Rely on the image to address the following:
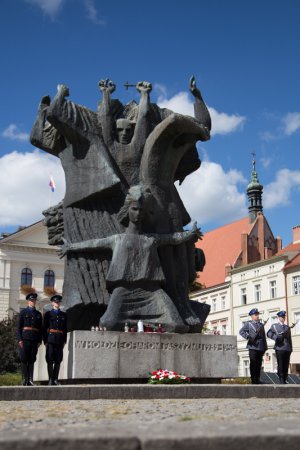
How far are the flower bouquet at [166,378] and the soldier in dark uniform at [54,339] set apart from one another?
1514 millimetres

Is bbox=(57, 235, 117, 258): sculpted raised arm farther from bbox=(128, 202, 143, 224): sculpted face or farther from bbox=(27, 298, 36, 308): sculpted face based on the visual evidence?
bbox=(27, 298, 36, 308): sculpted face

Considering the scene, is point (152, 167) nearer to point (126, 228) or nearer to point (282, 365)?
point (126, 228)

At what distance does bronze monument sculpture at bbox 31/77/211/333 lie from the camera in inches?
462

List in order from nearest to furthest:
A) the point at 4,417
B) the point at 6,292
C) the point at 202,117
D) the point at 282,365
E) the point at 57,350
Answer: the point at 4,417 → the point at 57,350 → the point at 282,365 → the point at 202,117 → the point at 6,292

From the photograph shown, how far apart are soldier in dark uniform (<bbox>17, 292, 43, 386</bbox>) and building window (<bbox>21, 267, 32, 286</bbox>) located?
164 feet

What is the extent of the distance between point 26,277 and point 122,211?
49040 millimetres

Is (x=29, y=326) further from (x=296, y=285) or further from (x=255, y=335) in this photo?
(x=296, y=285)

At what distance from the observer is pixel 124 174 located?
42.1ft

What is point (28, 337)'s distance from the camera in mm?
10328

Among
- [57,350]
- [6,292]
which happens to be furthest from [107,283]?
[6,292]

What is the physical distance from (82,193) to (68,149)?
1.04 m

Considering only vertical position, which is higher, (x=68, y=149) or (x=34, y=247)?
(x=34, y=247)

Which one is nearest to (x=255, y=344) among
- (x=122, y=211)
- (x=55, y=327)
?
(x=122, y=211)

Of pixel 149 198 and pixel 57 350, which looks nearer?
pixel 57 350
